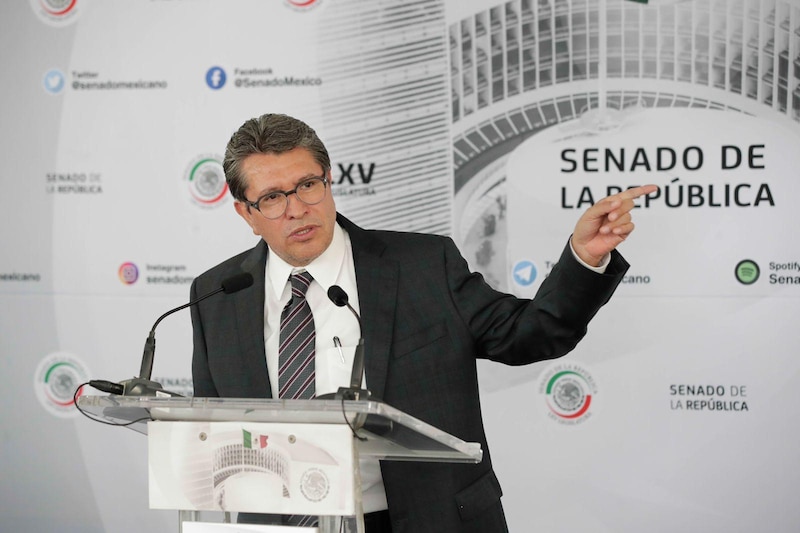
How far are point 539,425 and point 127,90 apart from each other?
2338mm

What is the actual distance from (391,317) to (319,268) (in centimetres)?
23

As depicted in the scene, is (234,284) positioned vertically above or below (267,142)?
below

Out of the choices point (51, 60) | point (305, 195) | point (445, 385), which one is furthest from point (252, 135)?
point (51, 60)

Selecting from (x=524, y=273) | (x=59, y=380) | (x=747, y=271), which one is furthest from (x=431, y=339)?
(x=59, y=380)

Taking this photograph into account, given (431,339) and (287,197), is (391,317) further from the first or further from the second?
(287,197)

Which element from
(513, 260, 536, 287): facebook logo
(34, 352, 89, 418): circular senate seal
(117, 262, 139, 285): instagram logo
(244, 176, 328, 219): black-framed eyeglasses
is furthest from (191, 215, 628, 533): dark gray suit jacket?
(34, 352, 89, 418): circular senate seal

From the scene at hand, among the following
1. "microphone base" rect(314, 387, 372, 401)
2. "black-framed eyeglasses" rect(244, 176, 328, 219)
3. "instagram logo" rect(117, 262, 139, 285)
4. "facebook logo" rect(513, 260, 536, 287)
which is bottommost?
"microphone base" rect(314, 387, 372, 401)

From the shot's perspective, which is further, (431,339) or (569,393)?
(569,393)

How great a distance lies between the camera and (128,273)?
170 inches

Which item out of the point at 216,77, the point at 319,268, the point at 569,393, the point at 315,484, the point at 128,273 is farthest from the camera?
the point at 128,273

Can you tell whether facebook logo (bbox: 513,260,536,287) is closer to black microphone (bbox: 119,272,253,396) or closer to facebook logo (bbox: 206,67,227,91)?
facebook logo (bbox: 206,67,227,91)

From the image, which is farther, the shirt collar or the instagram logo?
the instagram logo

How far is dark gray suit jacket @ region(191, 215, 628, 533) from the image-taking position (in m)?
2.18

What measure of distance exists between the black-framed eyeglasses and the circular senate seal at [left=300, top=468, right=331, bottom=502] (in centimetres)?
82
